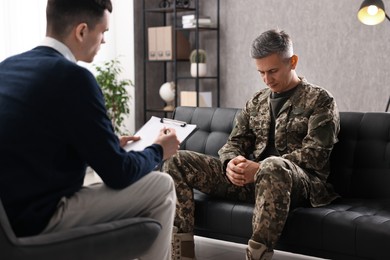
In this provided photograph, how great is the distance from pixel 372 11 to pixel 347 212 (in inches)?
71.9

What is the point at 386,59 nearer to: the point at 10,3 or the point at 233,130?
the point at 233,130

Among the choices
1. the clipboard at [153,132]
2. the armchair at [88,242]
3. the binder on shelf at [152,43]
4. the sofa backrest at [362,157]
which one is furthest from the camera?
the binder on shelf at [152,43]

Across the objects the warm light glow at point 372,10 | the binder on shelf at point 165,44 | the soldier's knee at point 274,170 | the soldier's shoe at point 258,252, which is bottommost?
the soldier's shoe at point 258,252

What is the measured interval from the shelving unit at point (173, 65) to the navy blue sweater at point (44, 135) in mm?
3985

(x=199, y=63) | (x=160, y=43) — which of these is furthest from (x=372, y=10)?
(x=160, y=43)

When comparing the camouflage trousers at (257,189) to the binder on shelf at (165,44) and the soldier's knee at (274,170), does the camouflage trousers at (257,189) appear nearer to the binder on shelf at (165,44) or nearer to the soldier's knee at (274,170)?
the soldier's knee at (274,170)

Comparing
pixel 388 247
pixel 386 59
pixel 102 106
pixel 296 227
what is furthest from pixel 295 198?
pixel 386 59

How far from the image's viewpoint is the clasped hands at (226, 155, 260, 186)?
9.96 feet

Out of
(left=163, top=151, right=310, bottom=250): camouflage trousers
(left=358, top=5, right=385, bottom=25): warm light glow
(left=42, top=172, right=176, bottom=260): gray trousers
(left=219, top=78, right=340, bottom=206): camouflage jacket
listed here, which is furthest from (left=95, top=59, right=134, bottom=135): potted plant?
(left=42, top=172, right=176, bottom=260): gray trousers

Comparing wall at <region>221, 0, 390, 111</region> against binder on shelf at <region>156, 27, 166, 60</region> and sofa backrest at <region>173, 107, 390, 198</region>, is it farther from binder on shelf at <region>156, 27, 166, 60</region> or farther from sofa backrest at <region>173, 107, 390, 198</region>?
sofa backrest at <region>173, 107, 390, 198</region>

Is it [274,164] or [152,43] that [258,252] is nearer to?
[274,164]

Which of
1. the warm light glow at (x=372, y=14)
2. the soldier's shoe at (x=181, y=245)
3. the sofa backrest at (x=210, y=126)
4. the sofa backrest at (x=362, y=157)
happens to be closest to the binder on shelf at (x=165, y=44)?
the warm light glow at (x=372, y=14)

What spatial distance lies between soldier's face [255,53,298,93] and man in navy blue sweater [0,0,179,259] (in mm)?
1246

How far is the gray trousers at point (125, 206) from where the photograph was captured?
2086 mm
